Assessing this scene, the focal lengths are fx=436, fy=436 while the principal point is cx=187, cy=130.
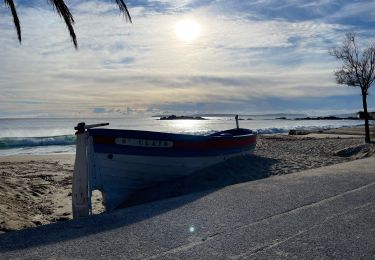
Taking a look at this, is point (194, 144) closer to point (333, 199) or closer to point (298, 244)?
point (333, 199)

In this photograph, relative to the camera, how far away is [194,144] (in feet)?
35.2

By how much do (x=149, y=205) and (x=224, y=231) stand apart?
216 centimetres

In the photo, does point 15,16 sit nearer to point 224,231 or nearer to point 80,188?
point 80,188

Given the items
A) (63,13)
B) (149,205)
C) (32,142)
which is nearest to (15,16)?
(63,13)

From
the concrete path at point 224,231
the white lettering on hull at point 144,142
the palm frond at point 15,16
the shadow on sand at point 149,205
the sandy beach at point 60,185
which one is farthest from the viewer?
the palm frond at point 15,16

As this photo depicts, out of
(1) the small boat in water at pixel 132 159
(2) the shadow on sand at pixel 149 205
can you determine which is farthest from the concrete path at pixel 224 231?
(1) the small boat in water at pixel 132 159

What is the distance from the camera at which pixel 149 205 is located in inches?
276

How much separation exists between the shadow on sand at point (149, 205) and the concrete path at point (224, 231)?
14mm

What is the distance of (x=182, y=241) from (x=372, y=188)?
15.1 feet

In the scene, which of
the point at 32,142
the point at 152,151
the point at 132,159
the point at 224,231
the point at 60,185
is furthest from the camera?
the point at 32,142

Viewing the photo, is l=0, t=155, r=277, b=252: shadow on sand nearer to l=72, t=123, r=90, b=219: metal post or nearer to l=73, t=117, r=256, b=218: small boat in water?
l=73, t=117, r=256, b=218: small boat in water

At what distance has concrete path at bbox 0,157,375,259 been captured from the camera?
14.4 feet

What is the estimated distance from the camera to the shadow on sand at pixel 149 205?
507cm

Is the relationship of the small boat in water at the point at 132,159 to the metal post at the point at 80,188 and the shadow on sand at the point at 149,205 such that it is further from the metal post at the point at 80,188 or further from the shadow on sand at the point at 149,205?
the metal post at the point at 80,188
